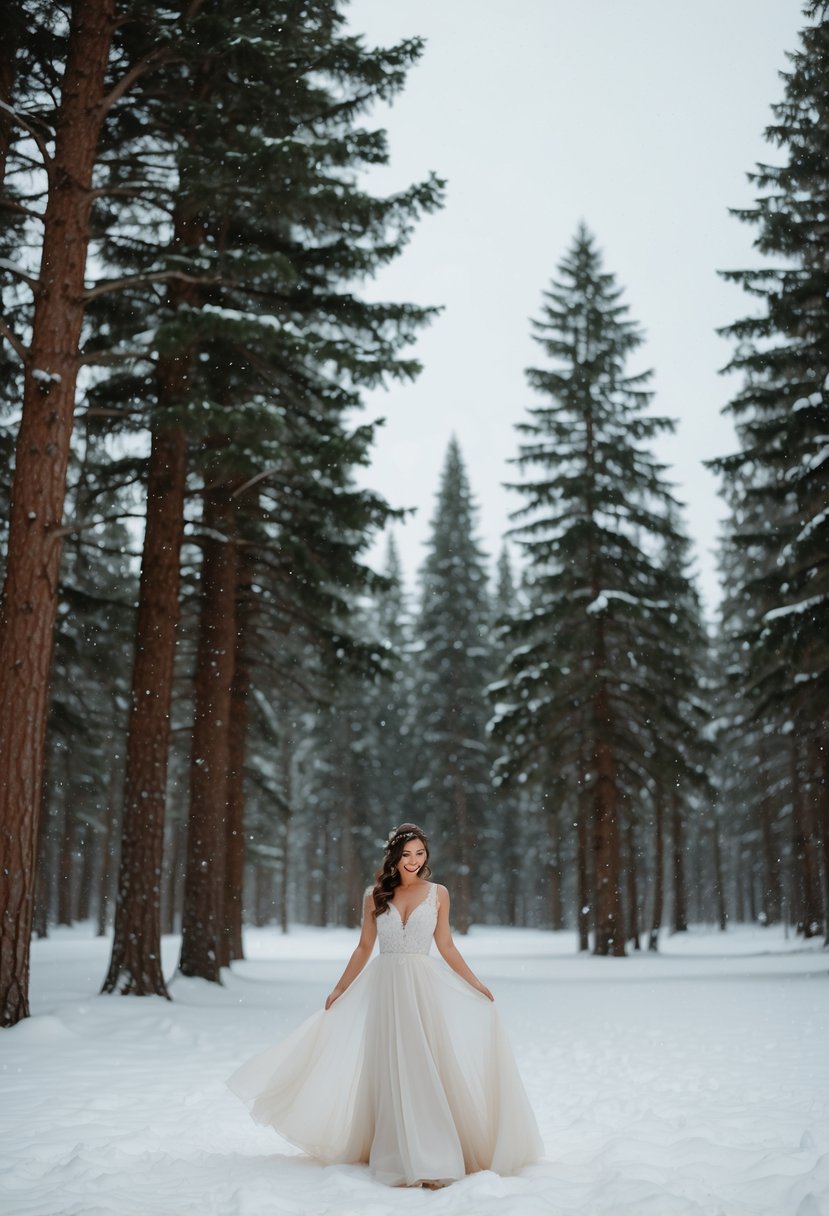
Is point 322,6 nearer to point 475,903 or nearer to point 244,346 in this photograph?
point 244,346

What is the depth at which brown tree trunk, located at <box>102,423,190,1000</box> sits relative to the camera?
11219mm

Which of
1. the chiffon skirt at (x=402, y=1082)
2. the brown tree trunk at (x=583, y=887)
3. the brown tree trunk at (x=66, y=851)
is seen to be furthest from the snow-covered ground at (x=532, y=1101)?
the brown tree trunk at (x=66, y=851)

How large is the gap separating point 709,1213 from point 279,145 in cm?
990

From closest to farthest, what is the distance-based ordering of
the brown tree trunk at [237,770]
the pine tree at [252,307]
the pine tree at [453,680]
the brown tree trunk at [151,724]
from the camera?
1. the pine tree at [252,307]
2. the brown tree trunk at [151,724]
3. the brown tree trunk at [237,770]
4. the pine tree at [453,680]

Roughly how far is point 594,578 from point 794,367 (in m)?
7.51

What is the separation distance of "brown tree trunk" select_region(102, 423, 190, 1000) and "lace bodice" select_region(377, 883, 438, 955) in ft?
20.8

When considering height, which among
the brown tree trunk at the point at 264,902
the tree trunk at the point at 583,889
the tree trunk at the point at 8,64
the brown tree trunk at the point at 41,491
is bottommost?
the brown tree trunk at the point at 264,902

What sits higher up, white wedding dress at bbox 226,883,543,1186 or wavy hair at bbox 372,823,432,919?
wavy hair at bbox 372,823,432,919

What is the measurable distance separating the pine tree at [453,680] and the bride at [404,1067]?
3255 cm

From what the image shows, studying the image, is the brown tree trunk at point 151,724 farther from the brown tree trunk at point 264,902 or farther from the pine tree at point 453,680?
the brown tree trunk at point 264,902

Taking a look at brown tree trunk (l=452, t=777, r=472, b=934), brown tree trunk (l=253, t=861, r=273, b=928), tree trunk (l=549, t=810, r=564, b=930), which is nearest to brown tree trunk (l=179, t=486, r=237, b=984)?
tree trunk (l=549, t=810, r=564, b=930)

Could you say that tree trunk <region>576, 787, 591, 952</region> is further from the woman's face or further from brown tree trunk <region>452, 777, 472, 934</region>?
the woman's face

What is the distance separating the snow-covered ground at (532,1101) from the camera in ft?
15.2

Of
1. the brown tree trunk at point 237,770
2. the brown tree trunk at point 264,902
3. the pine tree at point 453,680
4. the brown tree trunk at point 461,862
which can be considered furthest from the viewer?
the brown tree trunk at point 264,902
